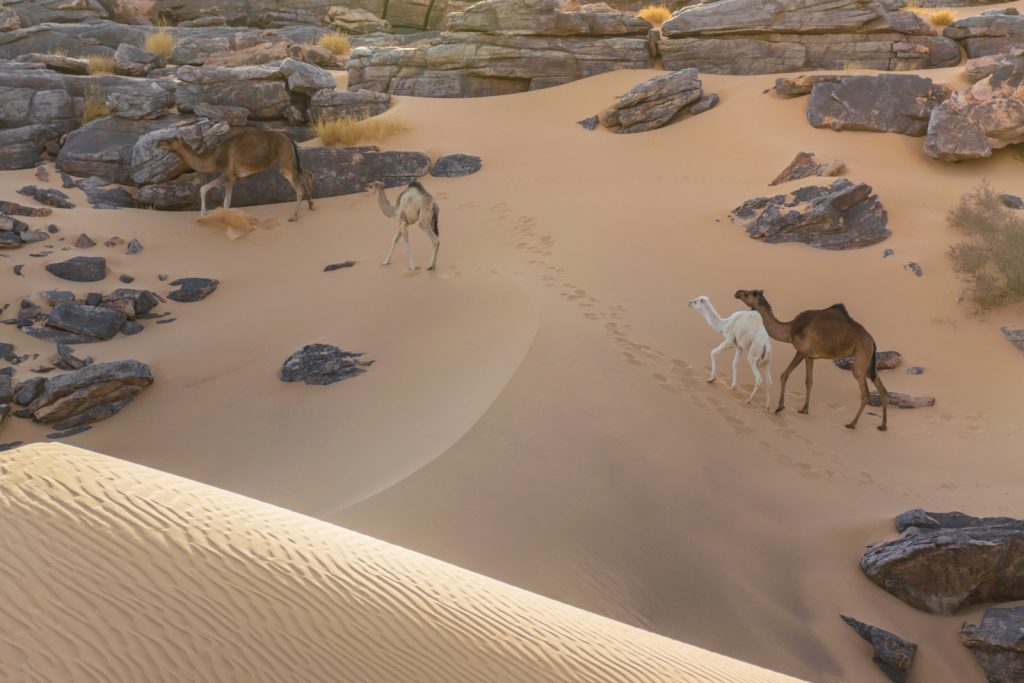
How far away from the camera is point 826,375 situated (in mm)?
9852

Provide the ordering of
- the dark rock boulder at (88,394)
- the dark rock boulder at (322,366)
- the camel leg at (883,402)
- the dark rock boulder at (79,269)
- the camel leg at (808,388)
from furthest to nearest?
the dark rock boulder at (79,269) < the dark rock boulder at (322,366) < the camel leg at (808,388) < the dark rock boulder at (88,394) < the camel leg at (883,402)

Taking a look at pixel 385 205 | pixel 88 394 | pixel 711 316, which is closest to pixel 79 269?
pixel 88 394

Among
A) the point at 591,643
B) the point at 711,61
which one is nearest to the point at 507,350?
the point at 591,643

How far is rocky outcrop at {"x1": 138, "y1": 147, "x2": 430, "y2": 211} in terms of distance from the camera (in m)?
15.5

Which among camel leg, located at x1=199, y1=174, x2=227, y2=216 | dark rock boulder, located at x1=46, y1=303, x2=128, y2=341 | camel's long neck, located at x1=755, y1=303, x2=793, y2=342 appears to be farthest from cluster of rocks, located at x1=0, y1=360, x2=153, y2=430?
camel's long neck, located at x1=755, y1=303, x2=793, y2=342

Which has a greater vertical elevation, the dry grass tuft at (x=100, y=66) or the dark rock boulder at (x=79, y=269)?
the dry grass tuft at (x=100, y=66)

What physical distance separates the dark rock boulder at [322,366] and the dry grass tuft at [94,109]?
34.1 feet

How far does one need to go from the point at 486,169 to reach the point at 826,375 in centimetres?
821

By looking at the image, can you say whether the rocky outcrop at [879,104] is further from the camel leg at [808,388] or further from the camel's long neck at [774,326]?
the camel leg at [808,388]

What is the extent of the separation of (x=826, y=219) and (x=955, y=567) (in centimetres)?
712

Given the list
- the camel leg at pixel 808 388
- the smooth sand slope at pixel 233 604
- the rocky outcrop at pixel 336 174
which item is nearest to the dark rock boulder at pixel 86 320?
the rocky outcrop at pixel 336 174

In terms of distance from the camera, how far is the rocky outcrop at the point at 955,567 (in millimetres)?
5547

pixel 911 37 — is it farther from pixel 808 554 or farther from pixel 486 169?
pixel 808 554

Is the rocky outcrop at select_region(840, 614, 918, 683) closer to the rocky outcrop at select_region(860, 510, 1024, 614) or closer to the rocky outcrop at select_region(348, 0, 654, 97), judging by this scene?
the rocky outcrop at select_region(860, 510, 1024, 614)
